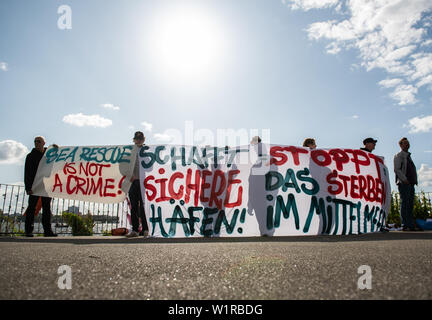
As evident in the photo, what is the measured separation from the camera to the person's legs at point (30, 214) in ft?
20.2

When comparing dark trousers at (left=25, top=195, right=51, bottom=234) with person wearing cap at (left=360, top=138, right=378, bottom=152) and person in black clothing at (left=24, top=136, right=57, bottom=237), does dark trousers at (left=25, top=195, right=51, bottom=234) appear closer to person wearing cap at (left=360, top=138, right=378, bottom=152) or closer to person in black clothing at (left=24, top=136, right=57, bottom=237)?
person in black clothing at (left=24, top=136, right=57, bottom=237)

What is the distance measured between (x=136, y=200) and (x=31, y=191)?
2.51 m

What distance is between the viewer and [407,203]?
22.8ft

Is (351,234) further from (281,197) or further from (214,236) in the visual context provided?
(214,236)

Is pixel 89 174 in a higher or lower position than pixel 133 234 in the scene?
higher

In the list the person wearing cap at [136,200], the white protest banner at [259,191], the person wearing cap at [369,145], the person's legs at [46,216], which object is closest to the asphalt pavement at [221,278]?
the white protest banner at [259,191]

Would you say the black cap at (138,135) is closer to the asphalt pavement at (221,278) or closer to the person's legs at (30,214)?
the person's legs at (30,214)

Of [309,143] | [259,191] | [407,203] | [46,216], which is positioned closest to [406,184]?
[407,203]

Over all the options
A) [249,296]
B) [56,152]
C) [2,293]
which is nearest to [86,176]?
[56,152]

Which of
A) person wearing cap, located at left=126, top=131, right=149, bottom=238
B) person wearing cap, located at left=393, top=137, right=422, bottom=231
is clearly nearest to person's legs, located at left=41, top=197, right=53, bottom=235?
person wearing cap, located at left=126, top=131, right=149, bottom=238

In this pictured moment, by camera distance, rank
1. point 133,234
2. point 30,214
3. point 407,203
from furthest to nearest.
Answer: point 407,203, point 30,214, point 133,234

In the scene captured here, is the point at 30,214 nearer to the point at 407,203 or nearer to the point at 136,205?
the point at 136,205

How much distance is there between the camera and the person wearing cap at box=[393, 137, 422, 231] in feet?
22.7

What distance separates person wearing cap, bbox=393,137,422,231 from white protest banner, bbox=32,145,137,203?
6.42 metres
